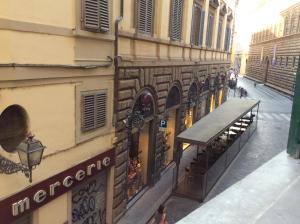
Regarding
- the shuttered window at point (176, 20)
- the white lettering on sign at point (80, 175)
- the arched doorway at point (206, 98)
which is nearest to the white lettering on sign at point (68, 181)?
the white lettering on sign at point (80, 175)

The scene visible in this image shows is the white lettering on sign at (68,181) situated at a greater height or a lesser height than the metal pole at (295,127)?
lesser

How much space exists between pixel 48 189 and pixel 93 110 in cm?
256

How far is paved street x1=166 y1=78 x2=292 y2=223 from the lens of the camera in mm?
12707

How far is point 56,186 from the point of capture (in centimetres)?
830

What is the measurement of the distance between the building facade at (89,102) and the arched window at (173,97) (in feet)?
0.18

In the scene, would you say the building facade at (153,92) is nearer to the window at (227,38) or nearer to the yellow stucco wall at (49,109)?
the yellow stucco wall at (49,109)

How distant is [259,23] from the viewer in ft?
213

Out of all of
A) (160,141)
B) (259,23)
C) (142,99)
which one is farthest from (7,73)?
(259,23)

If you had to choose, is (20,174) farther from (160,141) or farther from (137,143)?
(160,141)

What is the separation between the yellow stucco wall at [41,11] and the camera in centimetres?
651

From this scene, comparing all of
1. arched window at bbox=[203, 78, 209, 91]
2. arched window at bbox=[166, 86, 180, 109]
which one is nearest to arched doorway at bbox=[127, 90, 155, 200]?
arched window at bbox=[166, 86, 180, 109]

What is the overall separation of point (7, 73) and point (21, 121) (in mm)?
1210

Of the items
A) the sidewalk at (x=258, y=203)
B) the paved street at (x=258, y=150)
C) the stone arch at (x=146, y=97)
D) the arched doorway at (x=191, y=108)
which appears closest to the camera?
the sidewalk at (x=258, y=203)

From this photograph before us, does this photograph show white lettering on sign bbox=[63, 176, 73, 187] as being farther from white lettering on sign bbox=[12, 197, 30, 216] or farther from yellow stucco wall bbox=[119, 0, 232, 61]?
yellow stucco wall bbox=[119, 0, 232, 61]
